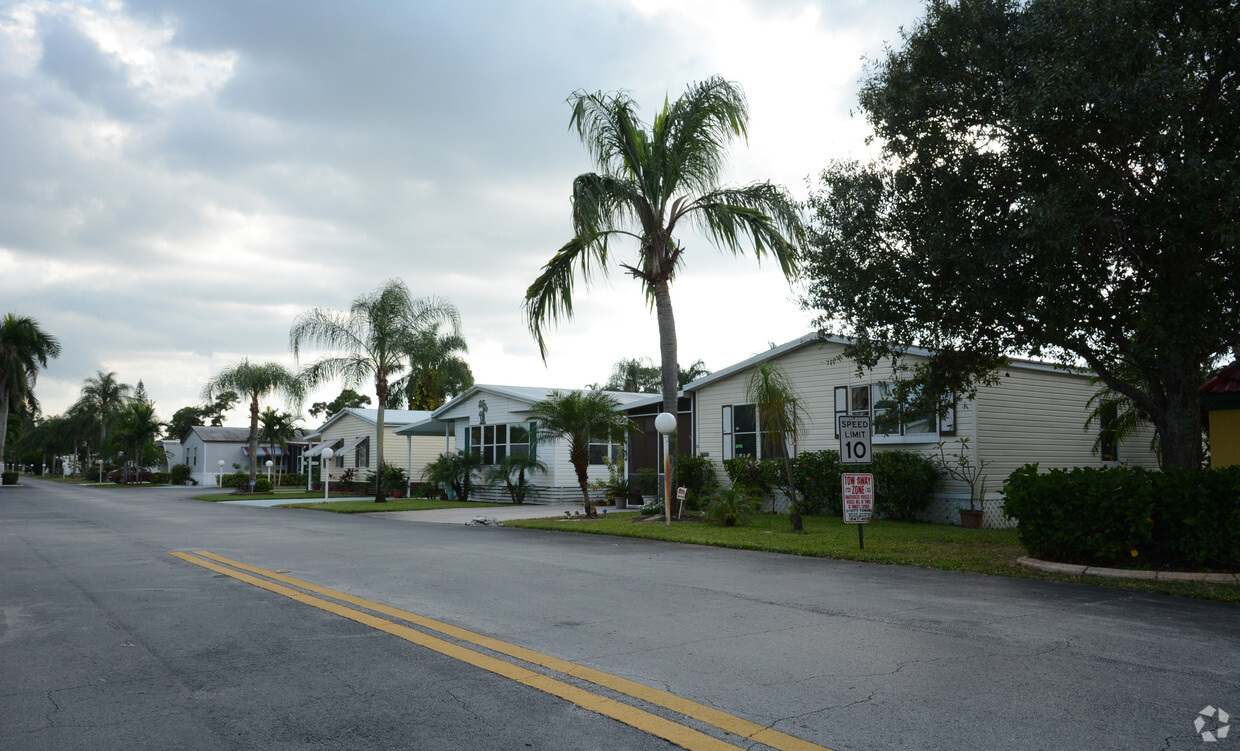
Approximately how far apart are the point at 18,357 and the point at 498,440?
128 ft

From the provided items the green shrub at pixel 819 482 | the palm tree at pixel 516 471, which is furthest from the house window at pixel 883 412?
the palm tree at pixel 516 471

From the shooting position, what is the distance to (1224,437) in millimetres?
12570

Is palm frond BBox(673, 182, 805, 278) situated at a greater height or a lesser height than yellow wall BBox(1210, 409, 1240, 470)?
greater

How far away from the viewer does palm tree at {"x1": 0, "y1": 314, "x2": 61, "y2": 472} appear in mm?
51406

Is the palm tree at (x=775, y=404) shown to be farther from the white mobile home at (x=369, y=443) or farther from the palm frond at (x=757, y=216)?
the white mobile home at (x=369, y=443)

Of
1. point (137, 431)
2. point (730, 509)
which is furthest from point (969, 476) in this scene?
point (137, 431)

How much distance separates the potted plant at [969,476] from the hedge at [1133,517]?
246 inches

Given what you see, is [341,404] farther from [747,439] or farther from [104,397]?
[747,439]

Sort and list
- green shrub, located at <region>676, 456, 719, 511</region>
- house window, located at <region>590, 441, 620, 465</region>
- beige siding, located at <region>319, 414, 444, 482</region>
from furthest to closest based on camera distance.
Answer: beige siding, located at <region>319, 414, 444, 482</region>
house window, located at <region>590, 441, 620, 465</region>
green shrub, located at <region>676, 456, 719, 511</region>

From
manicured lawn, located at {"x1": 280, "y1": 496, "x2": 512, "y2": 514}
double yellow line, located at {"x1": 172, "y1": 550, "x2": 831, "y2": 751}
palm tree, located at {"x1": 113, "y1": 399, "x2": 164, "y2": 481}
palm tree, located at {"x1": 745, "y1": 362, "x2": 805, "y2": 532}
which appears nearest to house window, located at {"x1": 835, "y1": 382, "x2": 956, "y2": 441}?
palm tree, located at {"x1": 745, "y1": 362, "x2": 805, "y2": 532}

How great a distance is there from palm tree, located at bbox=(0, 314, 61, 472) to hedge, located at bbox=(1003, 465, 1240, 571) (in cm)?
5822

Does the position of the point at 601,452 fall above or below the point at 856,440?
below

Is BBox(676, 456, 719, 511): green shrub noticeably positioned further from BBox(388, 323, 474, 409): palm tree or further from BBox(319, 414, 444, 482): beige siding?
BBox(319, 414, 444, 482): beige siding

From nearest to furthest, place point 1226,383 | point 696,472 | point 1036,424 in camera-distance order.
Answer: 1. point 1226,383
2. point 1036,424
3. point 696,472
